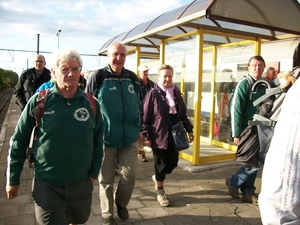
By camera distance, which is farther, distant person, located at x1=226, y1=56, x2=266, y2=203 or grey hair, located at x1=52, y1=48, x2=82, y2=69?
distant person, located at x1=226, y1=56, x2=266, y2=203

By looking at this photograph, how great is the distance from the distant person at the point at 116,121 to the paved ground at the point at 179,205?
42 centimetres

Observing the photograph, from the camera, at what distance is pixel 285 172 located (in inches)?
36.0

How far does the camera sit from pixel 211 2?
14.1ft

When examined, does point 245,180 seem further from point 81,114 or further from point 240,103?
point 81,114

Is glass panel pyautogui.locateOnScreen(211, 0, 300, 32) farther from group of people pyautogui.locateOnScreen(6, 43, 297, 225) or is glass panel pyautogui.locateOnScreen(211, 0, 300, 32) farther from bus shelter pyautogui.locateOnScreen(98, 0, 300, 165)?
group of people pyautogui.locateOnScreen(6, 43, 297, 225)

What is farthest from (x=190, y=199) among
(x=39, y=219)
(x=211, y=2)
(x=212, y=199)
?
(x=211, y=2)

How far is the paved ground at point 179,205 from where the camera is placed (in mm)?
3326

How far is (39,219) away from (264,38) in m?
5.26

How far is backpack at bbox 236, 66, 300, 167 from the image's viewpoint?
9.03ft

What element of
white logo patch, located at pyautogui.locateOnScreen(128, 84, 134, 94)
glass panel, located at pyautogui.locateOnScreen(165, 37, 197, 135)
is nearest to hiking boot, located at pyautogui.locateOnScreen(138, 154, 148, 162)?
glass panel, located at pyautogui.locateOnScreen(165, 37, 197, 135)

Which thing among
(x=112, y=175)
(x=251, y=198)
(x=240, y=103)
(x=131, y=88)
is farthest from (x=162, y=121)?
(x=251, y=198)

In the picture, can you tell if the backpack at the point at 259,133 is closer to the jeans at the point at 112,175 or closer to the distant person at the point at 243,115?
the distant person at the point at 243,115

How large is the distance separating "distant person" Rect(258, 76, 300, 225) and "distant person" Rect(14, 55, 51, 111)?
5.04 m

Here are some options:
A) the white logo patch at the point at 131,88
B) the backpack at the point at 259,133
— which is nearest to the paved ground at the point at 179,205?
the backpack at the point at 259,133
